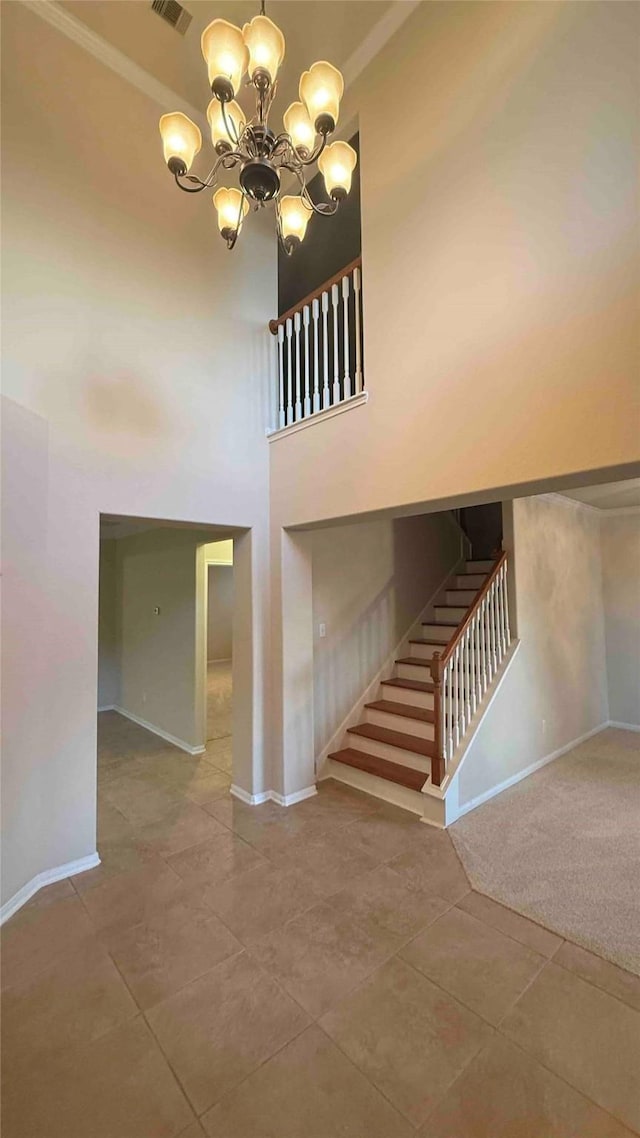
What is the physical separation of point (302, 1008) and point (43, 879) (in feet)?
5.67

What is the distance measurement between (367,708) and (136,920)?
103 inches

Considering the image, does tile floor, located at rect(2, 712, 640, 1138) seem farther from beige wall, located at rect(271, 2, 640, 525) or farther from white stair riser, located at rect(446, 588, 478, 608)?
white stair riser, located at rect(446, 588, 478, 608)

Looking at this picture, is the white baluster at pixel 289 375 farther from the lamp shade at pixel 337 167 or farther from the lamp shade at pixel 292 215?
the lamp shade at pixel 337 167

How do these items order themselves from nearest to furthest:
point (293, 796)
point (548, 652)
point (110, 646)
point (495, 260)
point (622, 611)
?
point (495, 260), point (293, 796), point (548, 652), point (622, 611), point (110, 646)

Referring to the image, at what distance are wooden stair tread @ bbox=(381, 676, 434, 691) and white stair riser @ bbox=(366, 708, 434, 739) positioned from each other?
0.34 metres

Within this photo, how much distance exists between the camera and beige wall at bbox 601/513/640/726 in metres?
5.70

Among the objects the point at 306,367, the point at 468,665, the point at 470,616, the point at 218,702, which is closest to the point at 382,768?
the point at 468,665

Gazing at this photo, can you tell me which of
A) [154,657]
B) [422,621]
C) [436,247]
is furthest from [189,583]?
[436,247]

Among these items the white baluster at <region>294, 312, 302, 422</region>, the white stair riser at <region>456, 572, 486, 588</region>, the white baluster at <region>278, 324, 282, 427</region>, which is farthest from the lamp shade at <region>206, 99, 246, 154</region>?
the white stair riser at <region>456, 572, 486, 588</region>

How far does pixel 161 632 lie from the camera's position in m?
5.43

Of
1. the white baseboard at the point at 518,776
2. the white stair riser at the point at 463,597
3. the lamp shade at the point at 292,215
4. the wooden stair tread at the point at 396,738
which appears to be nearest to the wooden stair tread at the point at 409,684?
the wooden stair tread at the point at 396,738

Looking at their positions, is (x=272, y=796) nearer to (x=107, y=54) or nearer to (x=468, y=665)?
(x=468, y=665)

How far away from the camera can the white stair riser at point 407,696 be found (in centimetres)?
430

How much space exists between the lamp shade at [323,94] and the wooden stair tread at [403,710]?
13.0ft
